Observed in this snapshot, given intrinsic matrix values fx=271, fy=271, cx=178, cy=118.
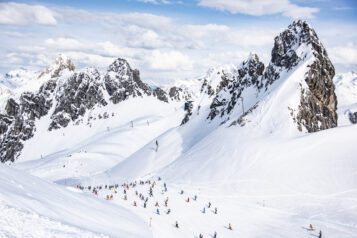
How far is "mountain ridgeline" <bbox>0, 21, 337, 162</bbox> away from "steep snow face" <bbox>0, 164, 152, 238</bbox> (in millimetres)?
39369

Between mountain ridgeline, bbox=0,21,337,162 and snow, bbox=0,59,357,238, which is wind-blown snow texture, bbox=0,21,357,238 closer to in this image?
snow, bbox=0,59,357,238

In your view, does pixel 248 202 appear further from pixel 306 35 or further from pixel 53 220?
pixel 306 35

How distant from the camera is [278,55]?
230ft

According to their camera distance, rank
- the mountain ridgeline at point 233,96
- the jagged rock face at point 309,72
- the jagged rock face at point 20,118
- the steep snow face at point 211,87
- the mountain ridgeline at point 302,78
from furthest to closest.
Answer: the jagged rock face at point 20,118, the steep snow face at point 211,87, the mountain ridgeline at point 233,96, the mountain ridgeline at point 302,78, the jagged rock face at point 309,72

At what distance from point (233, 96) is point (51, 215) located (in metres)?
72.4

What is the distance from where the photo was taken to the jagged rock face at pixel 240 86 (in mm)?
81062

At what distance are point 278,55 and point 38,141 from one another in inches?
6219

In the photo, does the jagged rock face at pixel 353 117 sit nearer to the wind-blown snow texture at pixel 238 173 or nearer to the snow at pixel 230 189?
the wind-blown snow texture at pixel 238 173

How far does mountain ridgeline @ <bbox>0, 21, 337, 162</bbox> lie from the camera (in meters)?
57.5

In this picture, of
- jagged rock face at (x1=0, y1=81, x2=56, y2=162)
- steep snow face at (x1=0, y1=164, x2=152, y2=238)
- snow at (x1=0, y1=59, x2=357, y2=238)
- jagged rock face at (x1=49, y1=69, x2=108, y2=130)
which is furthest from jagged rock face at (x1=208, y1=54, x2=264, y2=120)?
jagged rock face at (x1=0, y1=81, x2=56, y2=162)

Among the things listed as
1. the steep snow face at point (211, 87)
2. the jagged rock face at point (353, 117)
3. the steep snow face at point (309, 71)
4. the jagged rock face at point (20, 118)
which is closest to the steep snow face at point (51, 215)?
the steep snow face at point (309, 71)

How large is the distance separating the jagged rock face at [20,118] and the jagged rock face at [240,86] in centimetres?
13905

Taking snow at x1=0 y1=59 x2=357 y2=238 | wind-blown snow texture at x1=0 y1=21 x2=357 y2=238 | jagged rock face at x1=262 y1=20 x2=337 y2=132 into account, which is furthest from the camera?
jagged rock face at x1=262 y1=20 x2=337 y2=132

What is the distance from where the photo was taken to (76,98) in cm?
18688
